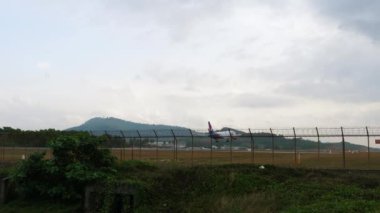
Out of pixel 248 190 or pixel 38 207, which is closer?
pixel 248 190

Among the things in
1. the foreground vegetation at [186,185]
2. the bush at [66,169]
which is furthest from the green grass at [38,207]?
the bush at [66,169]

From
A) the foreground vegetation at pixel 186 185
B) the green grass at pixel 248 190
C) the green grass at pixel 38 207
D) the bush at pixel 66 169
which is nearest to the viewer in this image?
the green grass at pixel 248 190

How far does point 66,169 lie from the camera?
2969 cm

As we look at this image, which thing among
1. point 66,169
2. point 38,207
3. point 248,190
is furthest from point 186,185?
point 38,207

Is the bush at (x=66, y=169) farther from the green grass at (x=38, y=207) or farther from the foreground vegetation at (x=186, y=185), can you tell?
the green grass at (x=38, y=207)

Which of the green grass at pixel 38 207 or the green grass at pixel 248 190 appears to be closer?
the green grass at pixel 248 190

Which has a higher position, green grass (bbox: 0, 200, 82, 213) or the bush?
the bush

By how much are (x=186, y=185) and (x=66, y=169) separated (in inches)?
279

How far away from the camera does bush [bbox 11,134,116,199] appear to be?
29.3m

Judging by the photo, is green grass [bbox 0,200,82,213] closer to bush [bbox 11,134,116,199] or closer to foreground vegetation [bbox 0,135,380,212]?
foreground vegetation [bbox 0,135,380,212]

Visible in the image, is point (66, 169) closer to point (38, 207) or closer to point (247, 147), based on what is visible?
point (38, 207)

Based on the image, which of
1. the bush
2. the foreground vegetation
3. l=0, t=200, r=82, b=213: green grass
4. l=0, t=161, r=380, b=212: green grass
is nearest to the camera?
l=0, t=161, r=380, b=212: green grass

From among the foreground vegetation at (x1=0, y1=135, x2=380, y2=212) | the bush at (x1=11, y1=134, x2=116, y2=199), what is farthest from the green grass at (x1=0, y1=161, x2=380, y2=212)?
the bush at (x1=11, y1=134, x2=116, y2=199)

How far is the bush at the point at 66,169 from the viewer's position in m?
29.3
